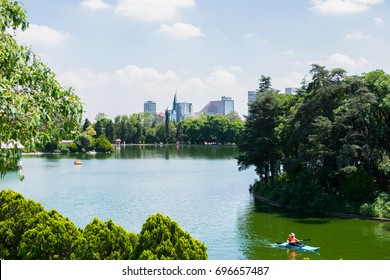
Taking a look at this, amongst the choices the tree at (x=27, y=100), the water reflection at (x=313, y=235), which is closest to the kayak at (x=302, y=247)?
the water reflection at (x=313, y=235)

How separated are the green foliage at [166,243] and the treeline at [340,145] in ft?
54.9

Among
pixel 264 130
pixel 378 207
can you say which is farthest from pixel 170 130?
pixel 378 207

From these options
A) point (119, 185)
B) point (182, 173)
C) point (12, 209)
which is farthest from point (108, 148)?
point (12, 209)

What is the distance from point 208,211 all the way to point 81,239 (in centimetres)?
1834

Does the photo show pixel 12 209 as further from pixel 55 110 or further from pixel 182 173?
pixel 182 173

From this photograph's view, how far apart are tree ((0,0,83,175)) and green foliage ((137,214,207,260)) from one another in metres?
2.74

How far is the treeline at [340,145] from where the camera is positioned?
25219 mm

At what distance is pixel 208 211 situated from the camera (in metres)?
28.1

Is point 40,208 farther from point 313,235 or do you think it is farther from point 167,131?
point 167,131

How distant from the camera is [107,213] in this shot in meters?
27.8

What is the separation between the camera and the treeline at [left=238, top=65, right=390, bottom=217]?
993 inches

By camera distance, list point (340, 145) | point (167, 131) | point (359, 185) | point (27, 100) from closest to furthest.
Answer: point (27, 100) < point (359, 185) < point (340, 145) < point (167, 131)

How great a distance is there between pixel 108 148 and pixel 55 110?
86918mm

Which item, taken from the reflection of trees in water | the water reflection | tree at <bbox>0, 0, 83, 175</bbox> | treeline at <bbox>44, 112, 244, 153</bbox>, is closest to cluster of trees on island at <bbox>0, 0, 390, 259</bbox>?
tree at <bbox>0, 0, 83, 175</bbox>
